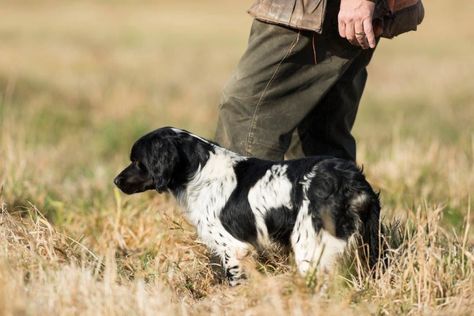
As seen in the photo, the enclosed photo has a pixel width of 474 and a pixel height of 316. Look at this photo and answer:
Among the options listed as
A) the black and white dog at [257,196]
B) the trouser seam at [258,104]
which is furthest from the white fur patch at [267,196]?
the trouser seam at [258,104]

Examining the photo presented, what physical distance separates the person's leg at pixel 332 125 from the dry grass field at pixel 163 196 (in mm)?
695

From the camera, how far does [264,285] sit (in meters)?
3.93

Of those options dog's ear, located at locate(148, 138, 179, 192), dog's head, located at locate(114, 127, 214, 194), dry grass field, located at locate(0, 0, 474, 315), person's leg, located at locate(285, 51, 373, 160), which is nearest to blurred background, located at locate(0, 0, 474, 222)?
dry grass field, located at locate(0, 0, 474, 315)

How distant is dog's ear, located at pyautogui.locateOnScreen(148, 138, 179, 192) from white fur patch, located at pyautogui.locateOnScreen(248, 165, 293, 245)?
0.51m

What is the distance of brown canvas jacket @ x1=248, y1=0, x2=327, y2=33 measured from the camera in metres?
4.86

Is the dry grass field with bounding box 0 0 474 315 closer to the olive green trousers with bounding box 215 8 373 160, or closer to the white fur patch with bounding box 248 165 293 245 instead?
the white fur patch with bounding box 248 165 293 245

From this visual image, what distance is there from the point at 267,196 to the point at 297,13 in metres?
1.08

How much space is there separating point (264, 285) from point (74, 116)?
9.25 meters

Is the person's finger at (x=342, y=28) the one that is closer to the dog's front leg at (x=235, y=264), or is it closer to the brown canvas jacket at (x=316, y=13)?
the brown canvas jacket at (x=316, y=13)

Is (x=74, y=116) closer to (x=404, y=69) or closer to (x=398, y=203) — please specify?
(x=398, y=203)

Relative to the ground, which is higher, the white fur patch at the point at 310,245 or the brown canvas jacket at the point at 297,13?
the brown canvas jacket at the point at 297,13

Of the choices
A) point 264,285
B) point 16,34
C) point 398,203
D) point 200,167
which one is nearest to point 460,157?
point 398,203

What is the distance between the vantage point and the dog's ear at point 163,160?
4863 mm

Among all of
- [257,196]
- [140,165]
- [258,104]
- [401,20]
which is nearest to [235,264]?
[257,196]
